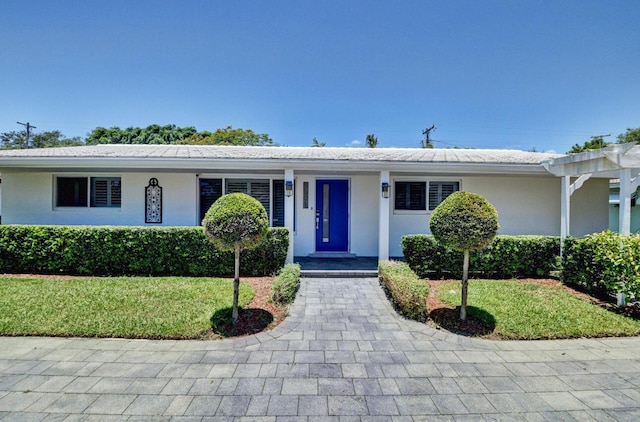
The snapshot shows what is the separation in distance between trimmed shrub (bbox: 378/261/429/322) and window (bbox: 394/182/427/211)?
3.51m

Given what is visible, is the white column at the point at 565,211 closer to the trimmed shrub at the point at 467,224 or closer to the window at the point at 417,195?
the window at the point at 417,195

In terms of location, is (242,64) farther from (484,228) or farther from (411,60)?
(484,228)

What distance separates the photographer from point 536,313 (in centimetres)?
515

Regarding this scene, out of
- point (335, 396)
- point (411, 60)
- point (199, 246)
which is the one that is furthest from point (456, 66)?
point (335, 396)

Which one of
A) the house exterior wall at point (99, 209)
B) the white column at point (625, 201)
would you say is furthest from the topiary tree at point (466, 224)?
the house exterior wall at point (99, 209)

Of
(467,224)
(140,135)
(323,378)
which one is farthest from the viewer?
(140,135)

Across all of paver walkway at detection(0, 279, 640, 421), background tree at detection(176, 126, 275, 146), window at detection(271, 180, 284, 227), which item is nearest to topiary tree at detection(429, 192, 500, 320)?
paver walkway at detection(0, 279, 640, 421)

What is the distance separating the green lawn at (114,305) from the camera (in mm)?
4414

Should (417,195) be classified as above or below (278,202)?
above

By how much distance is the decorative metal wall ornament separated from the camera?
358 inches

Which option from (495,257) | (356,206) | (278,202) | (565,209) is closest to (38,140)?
(278,202)

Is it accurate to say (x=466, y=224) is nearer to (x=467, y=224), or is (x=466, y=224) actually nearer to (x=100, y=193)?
(x=467, y=224)

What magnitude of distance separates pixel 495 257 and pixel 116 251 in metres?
9.28

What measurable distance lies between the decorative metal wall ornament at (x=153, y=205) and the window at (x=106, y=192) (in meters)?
0.90
